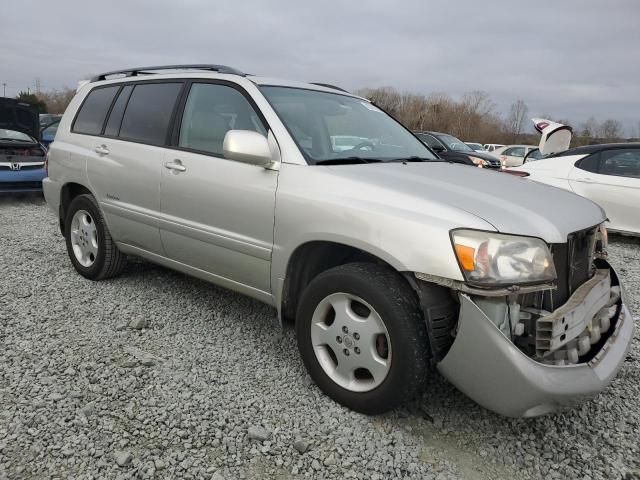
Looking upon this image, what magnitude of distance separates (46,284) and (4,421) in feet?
6.68

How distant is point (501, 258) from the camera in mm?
2004

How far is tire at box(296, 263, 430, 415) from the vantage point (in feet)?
7.07

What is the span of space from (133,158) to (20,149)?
618 centimetres

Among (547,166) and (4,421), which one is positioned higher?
(547,166)

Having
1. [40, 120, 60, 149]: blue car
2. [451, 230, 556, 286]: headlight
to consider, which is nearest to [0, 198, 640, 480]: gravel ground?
[451, 230, 556, 286]: headlight

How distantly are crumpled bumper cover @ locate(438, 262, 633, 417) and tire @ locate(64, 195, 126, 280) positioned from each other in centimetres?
298

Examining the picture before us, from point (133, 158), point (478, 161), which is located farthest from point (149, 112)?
point (478, 161)

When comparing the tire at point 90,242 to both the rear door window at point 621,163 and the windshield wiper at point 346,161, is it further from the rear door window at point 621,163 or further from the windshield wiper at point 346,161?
the rear door window at point 621,163

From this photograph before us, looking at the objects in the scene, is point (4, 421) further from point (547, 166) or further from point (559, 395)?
point (547, 166)

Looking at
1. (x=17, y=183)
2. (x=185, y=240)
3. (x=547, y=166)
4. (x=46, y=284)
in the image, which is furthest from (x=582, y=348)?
(x=17, y=183)

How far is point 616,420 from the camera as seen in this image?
251 centimetres

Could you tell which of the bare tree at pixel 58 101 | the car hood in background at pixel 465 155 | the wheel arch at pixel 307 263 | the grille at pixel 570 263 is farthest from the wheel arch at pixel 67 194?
the bare tree at pixel 58 101

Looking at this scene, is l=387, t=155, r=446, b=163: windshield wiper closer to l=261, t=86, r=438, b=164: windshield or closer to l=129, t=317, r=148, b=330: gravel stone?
l=261, t=86, r=438, b=164: windshield

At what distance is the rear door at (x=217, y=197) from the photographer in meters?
2.77
